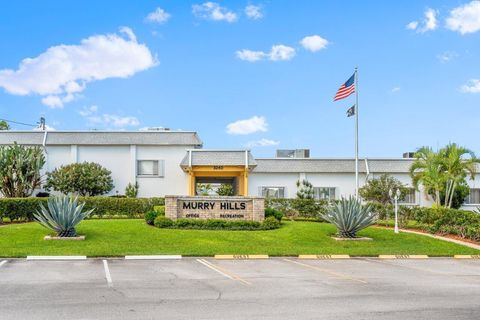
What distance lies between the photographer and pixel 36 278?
39.8ft

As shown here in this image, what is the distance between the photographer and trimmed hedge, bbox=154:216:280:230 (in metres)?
23.5

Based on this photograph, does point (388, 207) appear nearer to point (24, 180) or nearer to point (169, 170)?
point (169, 170)

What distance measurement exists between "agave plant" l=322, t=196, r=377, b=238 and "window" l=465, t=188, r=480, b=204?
18222 mm

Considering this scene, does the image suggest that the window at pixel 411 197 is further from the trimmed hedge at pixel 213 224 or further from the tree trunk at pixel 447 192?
the trimmed hedge at pixel 213 224

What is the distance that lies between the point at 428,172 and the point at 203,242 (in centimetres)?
1860

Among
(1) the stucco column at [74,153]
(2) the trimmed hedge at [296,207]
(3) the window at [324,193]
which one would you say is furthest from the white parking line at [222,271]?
(1) the stucco column at [74,153]

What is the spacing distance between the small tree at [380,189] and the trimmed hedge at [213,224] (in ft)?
38.5

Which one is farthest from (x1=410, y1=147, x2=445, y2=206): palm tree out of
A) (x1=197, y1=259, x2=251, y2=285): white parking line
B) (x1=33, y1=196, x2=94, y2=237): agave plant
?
(x1=33, y1=196, x2=94, y2=237): agave plant

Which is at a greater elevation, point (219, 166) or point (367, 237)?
point (219, 166)

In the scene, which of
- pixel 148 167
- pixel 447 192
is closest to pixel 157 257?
pixel 148 167

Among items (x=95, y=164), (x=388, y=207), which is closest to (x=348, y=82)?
(x=388, y=207)

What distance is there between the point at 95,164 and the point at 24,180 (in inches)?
202

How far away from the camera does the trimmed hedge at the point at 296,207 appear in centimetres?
2966

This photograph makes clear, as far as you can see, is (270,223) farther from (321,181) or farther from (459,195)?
(459,195)
